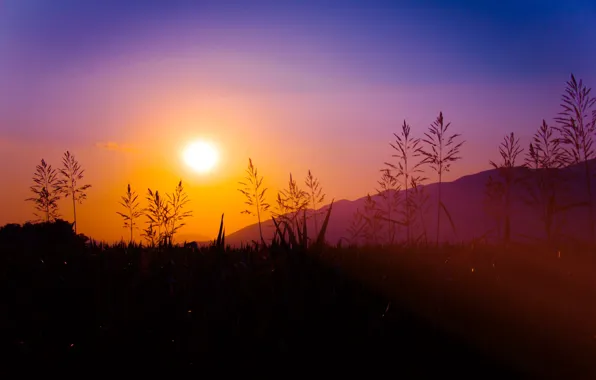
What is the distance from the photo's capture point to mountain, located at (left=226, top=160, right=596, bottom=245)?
5621mm

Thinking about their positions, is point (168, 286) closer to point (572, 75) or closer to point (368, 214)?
point (368, 214)

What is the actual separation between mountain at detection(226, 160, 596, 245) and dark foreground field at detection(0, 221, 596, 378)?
33.3 inches

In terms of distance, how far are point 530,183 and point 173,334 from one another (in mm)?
4907

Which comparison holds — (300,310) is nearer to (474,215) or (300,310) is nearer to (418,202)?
(418,202)

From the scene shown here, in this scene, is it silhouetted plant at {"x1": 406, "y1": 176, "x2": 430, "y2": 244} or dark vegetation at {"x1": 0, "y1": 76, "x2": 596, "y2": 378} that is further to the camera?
silhouetted plant at {"x1": 406, "y1": 176, "x2": 430, "y2": 244}

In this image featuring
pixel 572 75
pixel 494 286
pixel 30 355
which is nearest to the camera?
pixel 30 355

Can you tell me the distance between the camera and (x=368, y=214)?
338 inches

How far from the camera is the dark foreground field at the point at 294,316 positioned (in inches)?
102

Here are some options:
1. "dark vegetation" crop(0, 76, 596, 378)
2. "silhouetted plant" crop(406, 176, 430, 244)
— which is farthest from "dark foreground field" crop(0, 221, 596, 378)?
"silhouetted plant" crop(406, 176, 430, 244)

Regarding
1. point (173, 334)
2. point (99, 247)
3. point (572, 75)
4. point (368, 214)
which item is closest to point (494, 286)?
point (173, 334)

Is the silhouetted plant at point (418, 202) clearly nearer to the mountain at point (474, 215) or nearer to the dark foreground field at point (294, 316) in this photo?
the mountain at point (474, 215)

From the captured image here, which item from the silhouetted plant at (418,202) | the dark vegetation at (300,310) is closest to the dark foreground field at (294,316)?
the dark vegetation at (300,310)

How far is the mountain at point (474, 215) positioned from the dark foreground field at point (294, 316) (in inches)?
33.3

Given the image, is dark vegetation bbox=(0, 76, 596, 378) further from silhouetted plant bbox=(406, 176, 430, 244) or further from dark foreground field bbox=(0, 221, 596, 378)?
silhouetted plant bbox=(406, 176, 430, 244)
